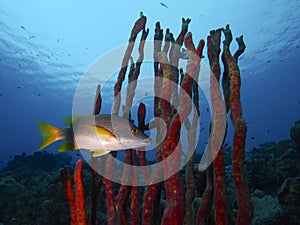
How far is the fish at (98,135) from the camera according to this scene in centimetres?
206

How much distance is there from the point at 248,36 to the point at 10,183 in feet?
82.1

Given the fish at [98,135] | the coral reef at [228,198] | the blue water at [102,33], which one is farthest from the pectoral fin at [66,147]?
the blue water at [102,33]

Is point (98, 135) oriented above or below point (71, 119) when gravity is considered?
below

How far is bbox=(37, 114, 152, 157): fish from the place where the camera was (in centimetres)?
206

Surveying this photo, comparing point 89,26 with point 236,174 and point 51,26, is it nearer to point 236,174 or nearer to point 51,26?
point 51,26

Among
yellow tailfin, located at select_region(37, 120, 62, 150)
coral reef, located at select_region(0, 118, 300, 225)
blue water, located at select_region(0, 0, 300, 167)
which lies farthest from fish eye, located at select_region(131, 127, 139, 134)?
blue water, located at select_region(0, 0, 300, 167)

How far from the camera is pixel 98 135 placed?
2.06m

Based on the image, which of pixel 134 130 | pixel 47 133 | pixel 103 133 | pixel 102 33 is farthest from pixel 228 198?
pixel 102 33

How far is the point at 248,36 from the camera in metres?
24.6

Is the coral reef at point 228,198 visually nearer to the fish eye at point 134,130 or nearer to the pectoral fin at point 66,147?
the fish eye at point 134,130

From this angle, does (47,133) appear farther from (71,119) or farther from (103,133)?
(103,133)

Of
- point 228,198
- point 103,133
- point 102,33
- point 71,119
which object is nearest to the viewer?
point 103,133

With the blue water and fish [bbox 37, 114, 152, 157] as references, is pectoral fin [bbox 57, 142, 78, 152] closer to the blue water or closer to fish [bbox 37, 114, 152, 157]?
fish [bbox 37, 114, 152, 157]

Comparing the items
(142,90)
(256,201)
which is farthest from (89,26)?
(256,201)
